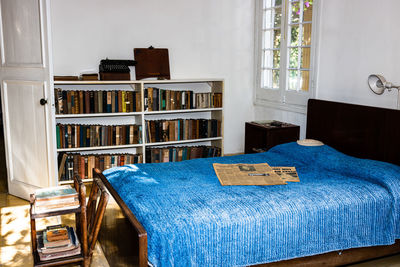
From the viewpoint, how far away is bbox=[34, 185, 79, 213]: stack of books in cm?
235

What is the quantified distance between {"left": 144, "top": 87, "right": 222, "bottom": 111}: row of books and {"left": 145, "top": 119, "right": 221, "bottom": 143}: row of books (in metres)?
0.17

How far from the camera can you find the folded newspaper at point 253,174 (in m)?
2.93

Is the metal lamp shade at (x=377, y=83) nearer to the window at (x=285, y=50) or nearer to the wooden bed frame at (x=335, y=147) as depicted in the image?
the wooden bed frame at (x=335, y=147)

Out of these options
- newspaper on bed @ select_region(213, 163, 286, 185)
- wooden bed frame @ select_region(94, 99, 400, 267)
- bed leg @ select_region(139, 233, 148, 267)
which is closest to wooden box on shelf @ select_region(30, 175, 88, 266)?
wooden bed frame @ select_region(94, 99, 400, 267)

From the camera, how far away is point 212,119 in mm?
5211

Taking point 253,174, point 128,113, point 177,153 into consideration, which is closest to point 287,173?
point 253,174

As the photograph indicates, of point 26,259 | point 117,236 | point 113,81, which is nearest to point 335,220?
point 117,236

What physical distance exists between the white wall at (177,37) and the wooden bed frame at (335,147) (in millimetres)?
1542

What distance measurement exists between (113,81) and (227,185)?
221 centimetres

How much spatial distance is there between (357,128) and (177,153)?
211 cm

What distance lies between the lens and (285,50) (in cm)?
491

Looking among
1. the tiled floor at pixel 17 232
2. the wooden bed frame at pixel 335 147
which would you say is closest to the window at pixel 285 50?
the wooden bed frame at pixel 335 147

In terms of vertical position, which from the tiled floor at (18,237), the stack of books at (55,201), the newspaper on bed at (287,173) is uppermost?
the stack of books at (55,201)

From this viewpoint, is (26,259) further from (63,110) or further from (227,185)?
(63,110)
